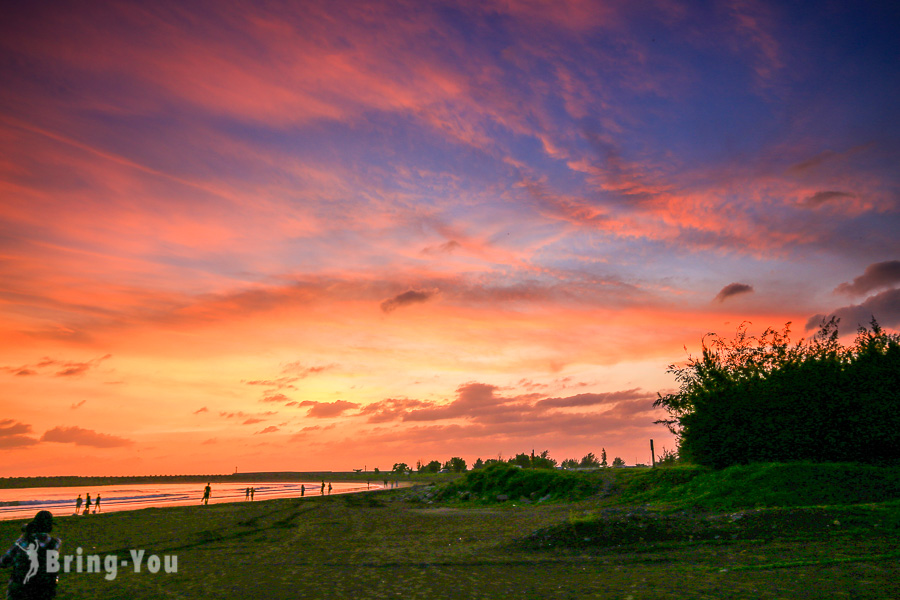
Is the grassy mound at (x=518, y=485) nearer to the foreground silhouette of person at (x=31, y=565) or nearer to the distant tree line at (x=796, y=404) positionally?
the distant tree line at (x=796, y=404)

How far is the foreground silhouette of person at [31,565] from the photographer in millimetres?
8625

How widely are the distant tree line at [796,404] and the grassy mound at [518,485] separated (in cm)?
999

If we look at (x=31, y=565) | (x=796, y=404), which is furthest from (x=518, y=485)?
(x=31, y=565)

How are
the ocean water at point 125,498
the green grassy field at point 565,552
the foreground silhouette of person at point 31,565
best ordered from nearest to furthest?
1. the foreground silhouette of person at point 31,565
2. the green grassy field at point 565,552
3. the ocean water at point 125,498

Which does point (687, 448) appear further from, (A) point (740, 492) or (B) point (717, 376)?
(A) point (740, 492)

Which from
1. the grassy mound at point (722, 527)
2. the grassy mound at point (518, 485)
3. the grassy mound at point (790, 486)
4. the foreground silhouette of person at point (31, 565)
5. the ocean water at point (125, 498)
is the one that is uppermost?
the foreground silhouette of person at point (31, 565)

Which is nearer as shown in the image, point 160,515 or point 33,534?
point 33,534

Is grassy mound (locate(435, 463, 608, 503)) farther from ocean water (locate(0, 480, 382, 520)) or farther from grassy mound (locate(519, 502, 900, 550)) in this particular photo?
ocean water (locate(0, 480, 382, 520))

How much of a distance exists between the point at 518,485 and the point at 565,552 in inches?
1113

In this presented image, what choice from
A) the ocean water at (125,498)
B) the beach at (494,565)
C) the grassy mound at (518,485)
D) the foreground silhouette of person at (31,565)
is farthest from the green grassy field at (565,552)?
the ocean water at (125,498)

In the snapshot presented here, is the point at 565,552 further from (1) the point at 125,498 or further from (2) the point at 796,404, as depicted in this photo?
(1) the point at 125,498

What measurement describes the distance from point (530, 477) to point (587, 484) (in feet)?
19.2

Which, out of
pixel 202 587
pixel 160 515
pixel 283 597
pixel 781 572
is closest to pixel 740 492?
pixel 781 572

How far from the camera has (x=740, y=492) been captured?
25578mm
